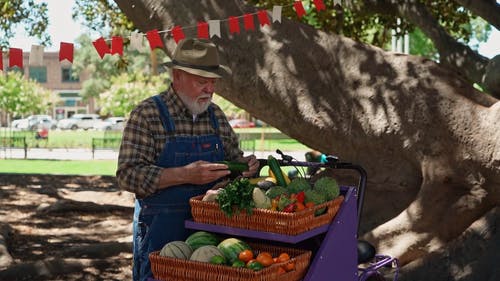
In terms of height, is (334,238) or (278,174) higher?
(278,174)

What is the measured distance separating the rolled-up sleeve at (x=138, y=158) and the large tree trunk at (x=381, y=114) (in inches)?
139

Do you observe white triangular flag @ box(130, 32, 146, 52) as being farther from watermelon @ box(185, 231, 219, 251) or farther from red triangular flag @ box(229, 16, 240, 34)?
watermelon @ box(185, 231, 219, 251)

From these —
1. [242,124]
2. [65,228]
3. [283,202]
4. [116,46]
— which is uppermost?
[116,46]

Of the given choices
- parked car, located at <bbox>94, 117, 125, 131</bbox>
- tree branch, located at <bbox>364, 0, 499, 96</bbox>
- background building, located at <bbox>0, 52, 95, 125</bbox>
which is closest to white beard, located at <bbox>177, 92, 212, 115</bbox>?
tree branch, located at <bbox>364, 0, 499, 96</bbox>

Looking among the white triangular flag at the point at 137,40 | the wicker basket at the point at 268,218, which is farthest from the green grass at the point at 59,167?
the wicker basket at the point at 268,218

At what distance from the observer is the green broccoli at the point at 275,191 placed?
381 centimetres

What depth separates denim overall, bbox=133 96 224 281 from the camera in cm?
416

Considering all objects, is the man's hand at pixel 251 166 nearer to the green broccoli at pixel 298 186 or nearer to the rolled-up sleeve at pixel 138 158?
the green broccoli at pixel 298 186

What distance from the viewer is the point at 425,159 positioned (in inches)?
278

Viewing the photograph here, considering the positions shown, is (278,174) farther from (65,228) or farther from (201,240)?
(65,228)

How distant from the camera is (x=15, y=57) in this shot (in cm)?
656

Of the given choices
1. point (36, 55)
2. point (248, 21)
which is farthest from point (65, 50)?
point (248, 21)

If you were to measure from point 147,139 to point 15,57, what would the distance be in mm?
2944

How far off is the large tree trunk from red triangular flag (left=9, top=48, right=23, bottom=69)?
63.5 inches
